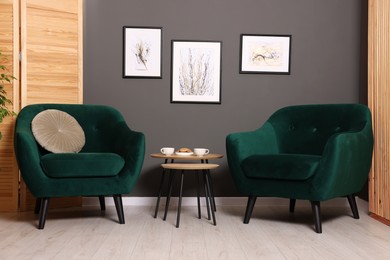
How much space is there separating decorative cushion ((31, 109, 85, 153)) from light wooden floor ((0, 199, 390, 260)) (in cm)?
54

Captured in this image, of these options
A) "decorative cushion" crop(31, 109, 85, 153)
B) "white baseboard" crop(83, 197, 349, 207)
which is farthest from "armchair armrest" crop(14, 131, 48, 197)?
"white baseboard" crop(83, 197, 349, 207)

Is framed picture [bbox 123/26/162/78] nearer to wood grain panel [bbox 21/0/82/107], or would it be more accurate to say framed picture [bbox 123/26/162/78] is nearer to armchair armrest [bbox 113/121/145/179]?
wood grain panel [bbox 21/0/82/107]

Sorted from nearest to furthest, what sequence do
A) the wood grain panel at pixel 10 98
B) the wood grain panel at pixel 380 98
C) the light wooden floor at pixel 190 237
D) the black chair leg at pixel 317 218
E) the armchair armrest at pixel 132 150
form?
the light wooden floor at pixel 190 237, the black chair leg at pixel 317 218, the armchair armrest at pixel 132 150, the wood grain panel at pixel 380 98, the wood grain panel at pixel 10 98

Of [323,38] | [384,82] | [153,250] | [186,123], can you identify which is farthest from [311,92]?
[153,250]

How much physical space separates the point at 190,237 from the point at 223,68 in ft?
6.37

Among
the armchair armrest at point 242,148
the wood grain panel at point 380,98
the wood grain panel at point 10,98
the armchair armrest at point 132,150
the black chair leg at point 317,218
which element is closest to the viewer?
the black chair leg at point 317,218

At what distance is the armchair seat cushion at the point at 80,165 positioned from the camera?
10.6 ft

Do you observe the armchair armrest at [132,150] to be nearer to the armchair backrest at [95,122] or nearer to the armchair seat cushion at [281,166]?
the armchair backrest at [95,122]

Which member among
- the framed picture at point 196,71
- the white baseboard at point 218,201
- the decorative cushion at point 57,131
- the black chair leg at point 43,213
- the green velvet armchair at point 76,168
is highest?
the framed picture at point 196,71

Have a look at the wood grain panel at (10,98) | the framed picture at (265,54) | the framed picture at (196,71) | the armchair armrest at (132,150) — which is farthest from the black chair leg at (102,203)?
the framed picture at (265,54)

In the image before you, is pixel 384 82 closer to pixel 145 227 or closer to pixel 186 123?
pixel 186 123

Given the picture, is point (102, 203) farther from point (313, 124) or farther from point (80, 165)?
point (313, 124)

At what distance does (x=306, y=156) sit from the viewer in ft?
A: 10.9

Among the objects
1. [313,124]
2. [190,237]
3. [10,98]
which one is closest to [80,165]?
[190,237]
